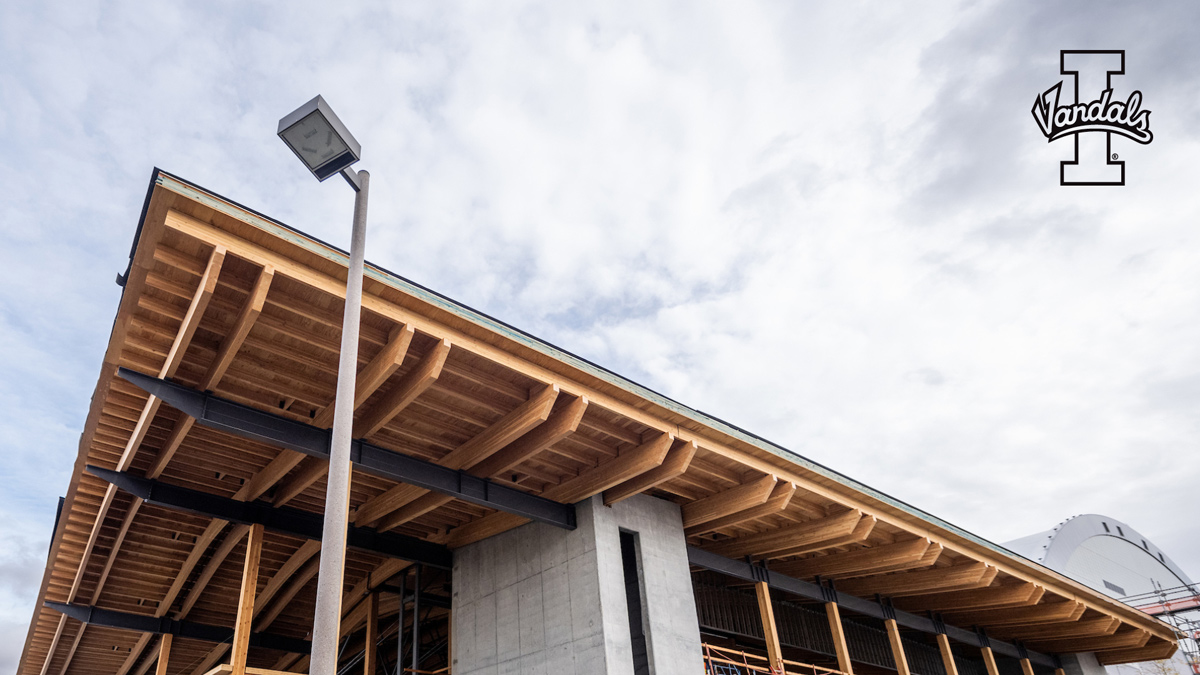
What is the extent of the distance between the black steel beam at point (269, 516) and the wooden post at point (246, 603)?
395mm

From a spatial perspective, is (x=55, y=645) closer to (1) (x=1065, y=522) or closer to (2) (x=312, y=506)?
(2) (x=312, y=506)

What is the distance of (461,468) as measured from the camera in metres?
13.9

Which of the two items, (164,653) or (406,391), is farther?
(164,653)

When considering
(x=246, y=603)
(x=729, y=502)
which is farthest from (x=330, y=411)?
(x=729, y=502)

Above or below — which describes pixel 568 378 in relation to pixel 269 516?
above

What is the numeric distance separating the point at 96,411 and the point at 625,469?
27.3ft

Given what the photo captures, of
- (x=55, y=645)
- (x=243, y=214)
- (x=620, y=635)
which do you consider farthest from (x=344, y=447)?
(x=55, y=645)

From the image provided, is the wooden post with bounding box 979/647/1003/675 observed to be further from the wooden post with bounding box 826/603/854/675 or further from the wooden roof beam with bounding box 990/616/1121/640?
the wooden post with bounding box 826/603/854/675

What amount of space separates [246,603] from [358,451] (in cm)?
387

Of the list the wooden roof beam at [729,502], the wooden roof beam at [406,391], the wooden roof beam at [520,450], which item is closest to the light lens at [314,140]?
the wooden roof beam at [406,391]

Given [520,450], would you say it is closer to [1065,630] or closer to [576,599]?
[576,599]

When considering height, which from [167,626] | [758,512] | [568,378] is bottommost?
[758,512]

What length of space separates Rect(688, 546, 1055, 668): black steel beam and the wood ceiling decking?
1.10 feet

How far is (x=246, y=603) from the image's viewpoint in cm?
1404
